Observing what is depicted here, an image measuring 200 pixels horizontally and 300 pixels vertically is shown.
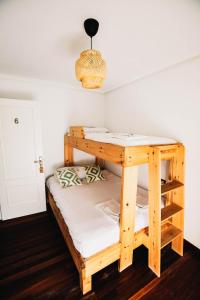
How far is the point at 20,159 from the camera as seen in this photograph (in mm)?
2549

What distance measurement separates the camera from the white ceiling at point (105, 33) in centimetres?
105

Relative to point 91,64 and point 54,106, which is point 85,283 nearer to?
point 91,64

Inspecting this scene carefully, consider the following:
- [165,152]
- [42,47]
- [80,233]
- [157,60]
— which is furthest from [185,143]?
[42,47]

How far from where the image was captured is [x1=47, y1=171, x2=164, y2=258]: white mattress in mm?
1455

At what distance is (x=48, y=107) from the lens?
2.88 m

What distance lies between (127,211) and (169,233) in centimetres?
70

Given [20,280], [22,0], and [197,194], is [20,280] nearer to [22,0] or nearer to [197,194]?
[197,194]

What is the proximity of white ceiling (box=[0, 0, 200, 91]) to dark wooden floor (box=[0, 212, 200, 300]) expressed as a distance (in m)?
2.34

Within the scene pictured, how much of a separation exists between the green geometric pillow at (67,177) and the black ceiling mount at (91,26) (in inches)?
80.9

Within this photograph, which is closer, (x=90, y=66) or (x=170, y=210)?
(x=90, y=66)

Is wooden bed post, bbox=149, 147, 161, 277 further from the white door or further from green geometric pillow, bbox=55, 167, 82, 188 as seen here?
the white door

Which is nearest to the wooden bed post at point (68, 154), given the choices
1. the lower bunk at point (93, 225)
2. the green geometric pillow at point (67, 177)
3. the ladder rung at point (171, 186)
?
the green geometric pillow at point (67, 177)

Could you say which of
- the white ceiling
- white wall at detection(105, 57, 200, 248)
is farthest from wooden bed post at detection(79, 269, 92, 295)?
the white ceiling

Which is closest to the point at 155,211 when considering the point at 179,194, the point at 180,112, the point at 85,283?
the point at 179,194
